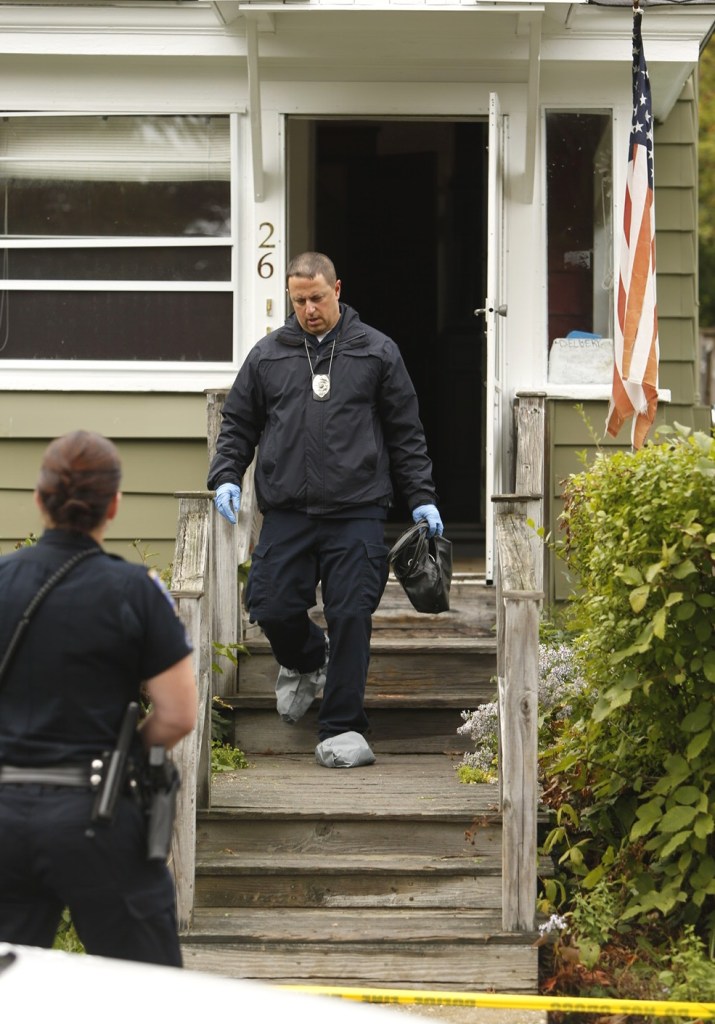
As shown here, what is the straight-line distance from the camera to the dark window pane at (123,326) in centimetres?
744

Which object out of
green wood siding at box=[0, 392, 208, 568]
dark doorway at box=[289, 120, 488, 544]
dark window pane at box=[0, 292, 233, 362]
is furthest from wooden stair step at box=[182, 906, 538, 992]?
dark doorway at box=[289, 120, 488, 544]

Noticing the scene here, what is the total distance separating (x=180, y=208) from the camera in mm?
7453

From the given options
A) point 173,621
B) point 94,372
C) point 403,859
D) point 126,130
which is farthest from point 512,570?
point 126,130

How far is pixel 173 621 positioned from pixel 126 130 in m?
4.64

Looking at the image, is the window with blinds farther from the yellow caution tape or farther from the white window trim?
the yellow caution tape

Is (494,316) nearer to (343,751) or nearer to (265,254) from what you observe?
(265,254)

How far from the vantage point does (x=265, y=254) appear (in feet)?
24.1

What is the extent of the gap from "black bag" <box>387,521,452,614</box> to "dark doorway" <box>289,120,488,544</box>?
15.2 feet

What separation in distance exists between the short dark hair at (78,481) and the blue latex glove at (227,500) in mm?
2302

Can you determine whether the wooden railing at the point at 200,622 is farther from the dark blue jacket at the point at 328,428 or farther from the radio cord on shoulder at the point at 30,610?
the radio cord on shoulder at the point at 30,610

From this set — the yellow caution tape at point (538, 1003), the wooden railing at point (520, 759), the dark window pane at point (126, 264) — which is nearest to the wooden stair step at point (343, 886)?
the wooden railing at point (520, 759)

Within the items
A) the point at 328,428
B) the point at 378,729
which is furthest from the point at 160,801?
the point at 378,729

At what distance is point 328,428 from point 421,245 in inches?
239

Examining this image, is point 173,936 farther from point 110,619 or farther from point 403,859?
point 403,859
